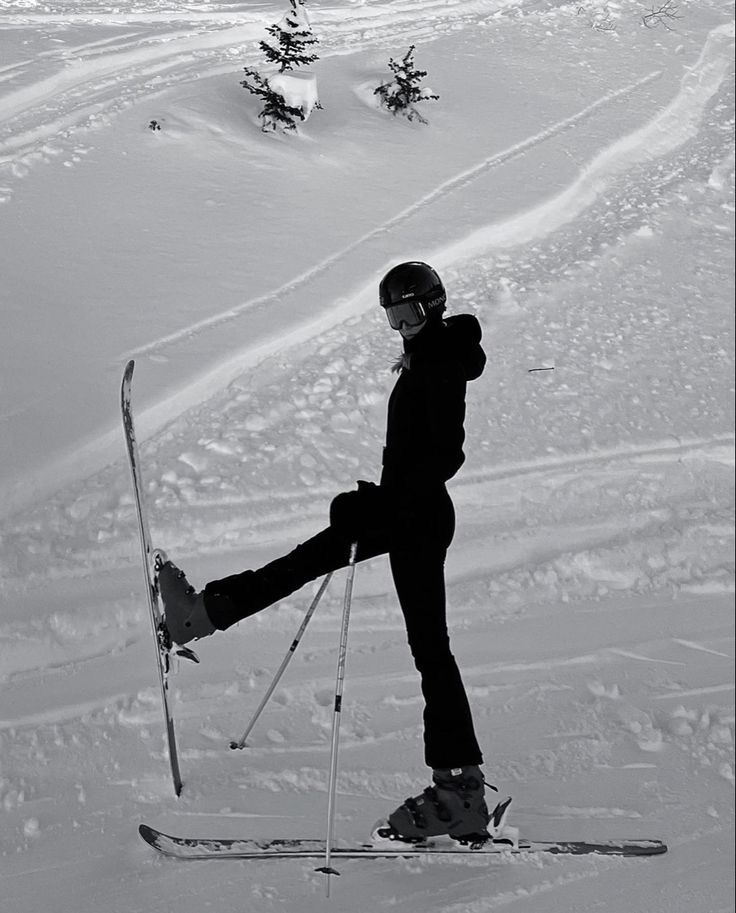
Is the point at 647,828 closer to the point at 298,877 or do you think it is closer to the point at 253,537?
the point at 298,877

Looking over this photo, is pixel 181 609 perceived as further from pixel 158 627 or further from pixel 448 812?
pixel 448 812

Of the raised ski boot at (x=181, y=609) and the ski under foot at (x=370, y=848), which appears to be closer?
the ski under foot at (x=370, y=848)

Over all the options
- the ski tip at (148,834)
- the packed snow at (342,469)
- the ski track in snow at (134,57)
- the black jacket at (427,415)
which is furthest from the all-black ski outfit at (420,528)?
the ski track in snow at (134,57)

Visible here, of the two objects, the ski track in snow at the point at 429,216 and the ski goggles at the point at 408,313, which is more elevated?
the ski track in snow at the point at 429,216

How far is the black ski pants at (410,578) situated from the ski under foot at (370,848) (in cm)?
29

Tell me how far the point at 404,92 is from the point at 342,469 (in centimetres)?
572

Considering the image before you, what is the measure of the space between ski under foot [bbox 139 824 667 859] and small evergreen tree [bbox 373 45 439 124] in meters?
7.76

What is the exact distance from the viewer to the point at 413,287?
2723 millimetres

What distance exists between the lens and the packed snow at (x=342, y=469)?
9.41 feet

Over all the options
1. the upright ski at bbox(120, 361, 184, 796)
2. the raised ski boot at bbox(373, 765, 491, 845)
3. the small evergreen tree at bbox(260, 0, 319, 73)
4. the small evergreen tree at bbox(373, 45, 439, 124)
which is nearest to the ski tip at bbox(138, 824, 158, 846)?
the upright ski at bbox(120, 361, 184, 796)

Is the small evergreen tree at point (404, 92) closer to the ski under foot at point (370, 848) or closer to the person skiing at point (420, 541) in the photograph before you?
the person skiing at point (420, 541)

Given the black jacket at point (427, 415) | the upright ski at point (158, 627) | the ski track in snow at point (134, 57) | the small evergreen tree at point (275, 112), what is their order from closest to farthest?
the black jacket at point (427, 415)
the upright ski at point (158, 627)
the ski track in snow at point (134, 57)
the small evergreen tree at point (275, 112)

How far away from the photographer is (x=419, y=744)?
322 cm

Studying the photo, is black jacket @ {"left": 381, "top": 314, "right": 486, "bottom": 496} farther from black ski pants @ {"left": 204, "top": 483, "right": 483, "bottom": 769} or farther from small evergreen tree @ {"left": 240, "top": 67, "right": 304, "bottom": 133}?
small evergreen tree @ {"left": 240, "top": 67, "right": 304, "bottom": 133}
